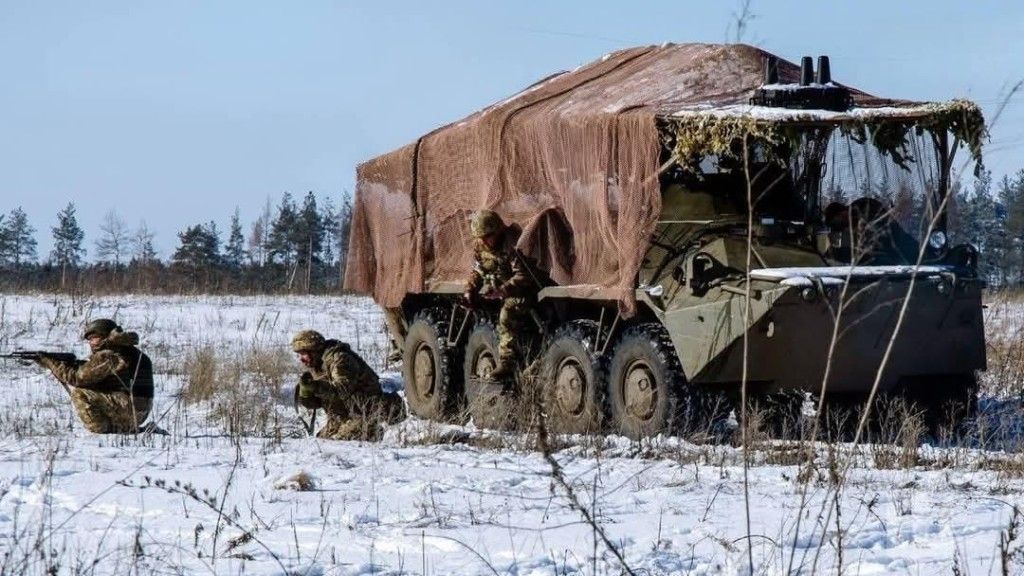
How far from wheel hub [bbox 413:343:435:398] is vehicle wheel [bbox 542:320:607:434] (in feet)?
8.53

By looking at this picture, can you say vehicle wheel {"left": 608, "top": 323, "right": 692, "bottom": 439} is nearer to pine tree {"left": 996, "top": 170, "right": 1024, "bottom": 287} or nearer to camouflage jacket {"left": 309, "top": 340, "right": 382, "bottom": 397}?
camouflage jacket {"left": 309, "top": 340, "right": 382, "bottom": 397}

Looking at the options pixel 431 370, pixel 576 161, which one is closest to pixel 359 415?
pixel 576 161

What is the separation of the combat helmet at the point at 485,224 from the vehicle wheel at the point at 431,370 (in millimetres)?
1824

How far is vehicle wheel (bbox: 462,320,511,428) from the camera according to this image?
1153 centimetres

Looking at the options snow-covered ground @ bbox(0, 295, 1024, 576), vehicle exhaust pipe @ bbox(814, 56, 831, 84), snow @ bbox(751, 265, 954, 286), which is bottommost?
snow-covered ground @ bbox(0, 295, 1024, 576)

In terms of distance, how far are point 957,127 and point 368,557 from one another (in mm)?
6328

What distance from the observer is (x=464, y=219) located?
13.0 m

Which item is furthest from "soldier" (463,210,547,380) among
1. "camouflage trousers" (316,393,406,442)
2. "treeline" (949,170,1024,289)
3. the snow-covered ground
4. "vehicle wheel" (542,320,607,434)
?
"treeline" (949,170,1024,289)

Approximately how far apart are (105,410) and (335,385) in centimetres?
162

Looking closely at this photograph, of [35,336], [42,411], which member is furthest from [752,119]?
[35,336]

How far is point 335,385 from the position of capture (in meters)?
10.9

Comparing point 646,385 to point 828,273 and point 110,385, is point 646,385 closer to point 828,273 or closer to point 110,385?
point 828,273

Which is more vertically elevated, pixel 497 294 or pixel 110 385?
pixel 497 294

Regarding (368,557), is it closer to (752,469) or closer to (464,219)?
(752,469)
